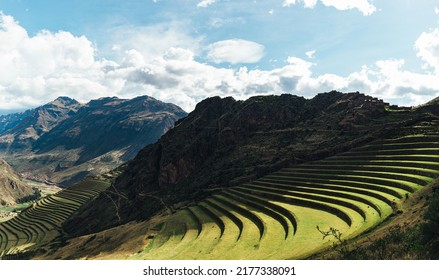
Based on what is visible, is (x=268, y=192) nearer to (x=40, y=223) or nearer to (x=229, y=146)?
(x=229, y=146)

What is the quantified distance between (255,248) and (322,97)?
129 m

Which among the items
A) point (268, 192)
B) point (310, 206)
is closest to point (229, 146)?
point (268, 192)

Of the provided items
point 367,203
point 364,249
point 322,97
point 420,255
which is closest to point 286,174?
point 367,203

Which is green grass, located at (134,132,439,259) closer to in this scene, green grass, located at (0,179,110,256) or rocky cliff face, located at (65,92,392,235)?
rocky cliff face, located at (65,92,392,235)

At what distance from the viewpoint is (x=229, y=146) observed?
477 ft

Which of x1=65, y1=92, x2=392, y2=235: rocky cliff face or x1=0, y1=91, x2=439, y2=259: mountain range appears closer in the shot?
x1=0, y1=91, x2=439, y2=259: mountain range

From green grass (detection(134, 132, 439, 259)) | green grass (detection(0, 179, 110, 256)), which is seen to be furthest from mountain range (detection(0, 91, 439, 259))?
green grass (detection(0, 179, 110, 256))

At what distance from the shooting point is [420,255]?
22.7 meters

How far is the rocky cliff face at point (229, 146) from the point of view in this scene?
10865 centimetres

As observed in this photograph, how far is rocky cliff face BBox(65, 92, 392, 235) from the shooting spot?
10865 cm

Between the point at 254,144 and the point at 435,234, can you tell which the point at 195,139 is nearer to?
the point at 254,144

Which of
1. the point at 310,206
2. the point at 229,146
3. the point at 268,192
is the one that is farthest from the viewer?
the point at 229,146

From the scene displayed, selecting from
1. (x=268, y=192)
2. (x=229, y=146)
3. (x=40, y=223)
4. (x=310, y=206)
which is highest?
(x=229, y=146)

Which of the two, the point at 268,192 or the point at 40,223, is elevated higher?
the point at 268,192
